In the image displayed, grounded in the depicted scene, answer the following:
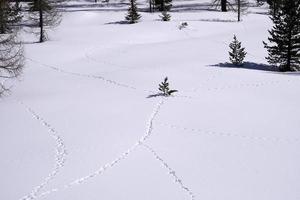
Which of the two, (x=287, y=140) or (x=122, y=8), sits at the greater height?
(x=122, y=8)

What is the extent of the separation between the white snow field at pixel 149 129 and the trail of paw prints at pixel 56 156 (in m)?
0.03

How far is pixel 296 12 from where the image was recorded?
1165 inches

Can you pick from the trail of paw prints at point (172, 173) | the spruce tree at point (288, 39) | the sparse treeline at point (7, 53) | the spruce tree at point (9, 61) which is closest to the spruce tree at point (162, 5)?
the spruce tree at point (288, 39)

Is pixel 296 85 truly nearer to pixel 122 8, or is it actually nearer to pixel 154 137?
pixel 154 137

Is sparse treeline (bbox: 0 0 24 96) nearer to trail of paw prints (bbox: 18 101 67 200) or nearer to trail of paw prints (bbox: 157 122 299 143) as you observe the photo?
trail of paw prints (bbox: 18 101 67 200)

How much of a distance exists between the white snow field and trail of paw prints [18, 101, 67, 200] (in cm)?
3

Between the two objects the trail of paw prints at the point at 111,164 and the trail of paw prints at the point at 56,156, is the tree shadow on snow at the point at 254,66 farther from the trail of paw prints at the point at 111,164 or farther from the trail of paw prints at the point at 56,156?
the trail of paw prints at the point at 56,156

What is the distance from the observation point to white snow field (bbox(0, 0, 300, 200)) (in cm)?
1165

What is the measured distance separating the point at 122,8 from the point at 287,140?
1758 inches

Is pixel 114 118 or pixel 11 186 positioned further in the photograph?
pixel 114 118

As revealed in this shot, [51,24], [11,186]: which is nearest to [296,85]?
[11,186]

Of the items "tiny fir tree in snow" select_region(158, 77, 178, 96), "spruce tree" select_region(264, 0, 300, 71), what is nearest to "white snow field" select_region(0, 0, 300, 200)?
"tiny fir tree in snow" select_region(158, 77, 178, 96)

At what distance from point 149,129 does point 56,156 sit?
12.9 feet

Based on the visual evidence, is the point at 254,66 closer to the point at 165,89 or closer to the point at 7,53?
the point at 165,89
